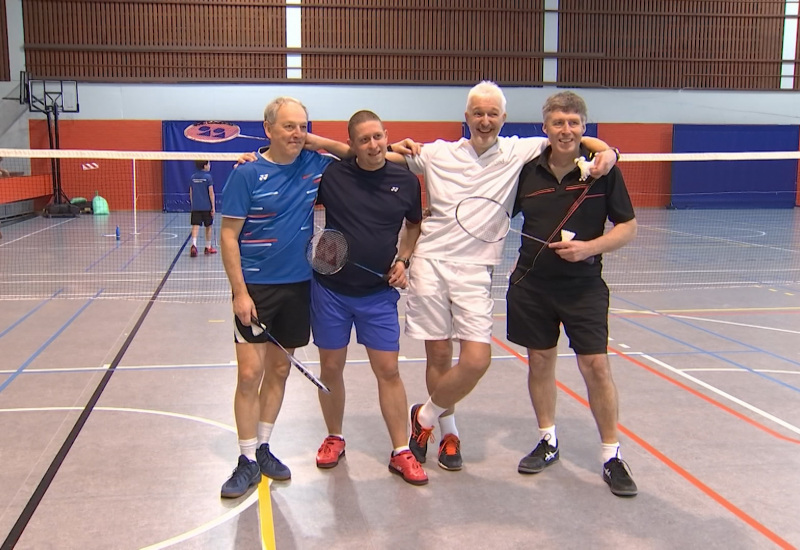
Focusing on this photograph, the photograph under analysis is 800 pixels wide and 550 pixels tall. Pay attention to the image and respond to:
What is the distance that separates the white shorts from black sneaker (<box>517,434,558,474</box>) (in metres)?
0.79

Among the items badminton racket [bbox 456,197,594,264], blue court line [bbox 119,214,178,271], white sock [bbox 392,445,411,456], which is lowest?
blue court line [bbox 119,214,178,271]

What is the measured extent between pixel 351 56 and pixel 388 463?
2195 centimetres

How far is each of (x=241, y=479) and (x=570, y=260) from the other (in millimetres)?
2118

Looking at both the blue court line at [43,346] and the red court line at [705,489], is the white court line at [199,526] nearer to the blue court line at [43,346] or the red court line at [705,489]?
the blue court line at [43,346]

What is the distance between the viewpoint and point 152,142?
2441cm

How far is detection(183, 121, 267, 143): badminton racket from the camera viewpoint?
79.5ft

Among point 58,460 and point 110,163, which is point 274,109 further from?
point 110,163

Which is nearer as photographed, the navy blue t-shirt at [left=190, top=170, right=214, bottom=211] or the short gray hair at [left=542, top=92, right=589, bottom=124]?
the short gray hair at [left=542, top=92, right=589, bottom=124]

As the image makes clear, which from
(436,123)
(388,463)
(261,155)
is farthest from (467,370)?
(436,123)

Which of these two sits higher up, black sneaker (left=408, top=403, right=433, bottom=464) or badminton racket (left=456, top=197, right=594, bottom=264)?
badminton racket (left=456, top=197, right=594, bottom=264)

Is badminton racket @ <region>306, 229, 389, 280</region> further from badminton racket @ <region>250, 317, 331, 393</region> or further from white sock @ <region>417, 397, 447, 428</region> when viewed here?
white sock @ <region>417, 397, 447, 428</region>

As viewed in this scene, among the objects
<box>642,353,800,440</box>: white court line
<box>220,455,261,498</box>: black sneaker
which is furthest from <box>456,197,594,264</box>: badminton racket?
<box>642,353,800,440</box>: white court line

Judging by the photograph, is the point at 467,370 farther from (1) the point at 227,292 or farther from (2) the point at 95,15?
(2) the point at 95,15

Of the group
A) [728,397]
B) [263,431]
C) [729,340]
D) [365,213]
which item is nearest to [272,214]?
[365,213]
